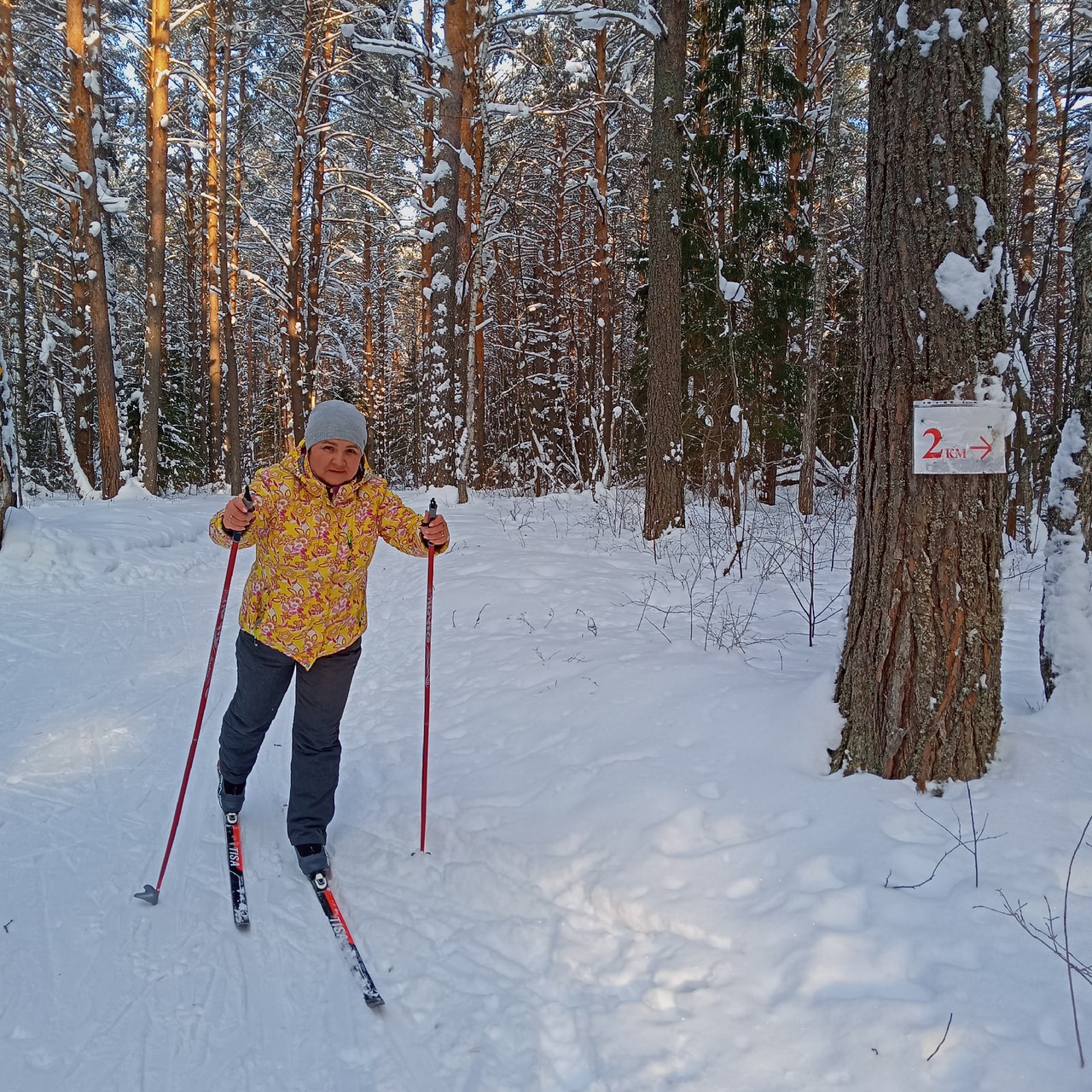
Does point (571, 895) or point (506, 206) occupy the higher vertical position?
point (506, 206)

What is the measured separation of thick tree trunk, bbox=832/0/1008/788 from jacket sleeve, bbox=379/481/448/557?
202 cm

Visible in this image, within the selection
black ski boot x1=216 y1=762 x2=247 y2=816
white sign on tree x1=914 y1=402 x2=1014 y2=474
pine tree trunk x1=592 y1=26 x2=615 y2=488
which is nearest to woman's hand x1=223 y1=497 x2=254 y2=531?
black ski boot x1=216 y1=762 x2=247 y2=816

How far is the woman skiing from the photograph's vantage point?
306cm

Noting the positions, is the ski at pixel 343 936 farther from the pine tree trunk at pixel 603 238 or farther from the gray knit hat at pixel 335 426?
the pine tree trunk at pixel 603 238

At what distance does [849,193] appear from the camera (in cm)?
1622

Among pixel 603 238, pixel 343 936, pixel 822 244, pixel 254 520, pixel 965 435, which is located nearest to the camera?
pixel 343 936

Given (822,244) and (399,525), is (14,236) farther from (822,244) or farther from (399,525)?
(399,525)

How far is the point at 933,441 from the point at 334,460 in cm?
248

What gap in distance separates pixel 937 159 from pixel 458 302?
9.58 m

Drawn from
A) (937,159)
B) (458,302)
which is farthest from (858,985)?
(458,302)

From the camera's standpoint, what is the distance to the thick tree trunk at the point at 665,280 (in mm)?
7633

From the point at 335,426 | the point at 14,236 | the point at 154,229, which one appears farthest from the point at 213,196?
the point at 335,426

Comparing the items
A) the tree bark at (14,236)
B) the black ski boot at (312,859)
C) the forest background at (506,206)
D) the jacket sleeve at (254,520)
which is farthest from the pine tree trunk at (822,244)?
the tree bark at (14,236)

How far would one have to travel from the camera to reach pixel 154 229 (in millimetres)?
13938
